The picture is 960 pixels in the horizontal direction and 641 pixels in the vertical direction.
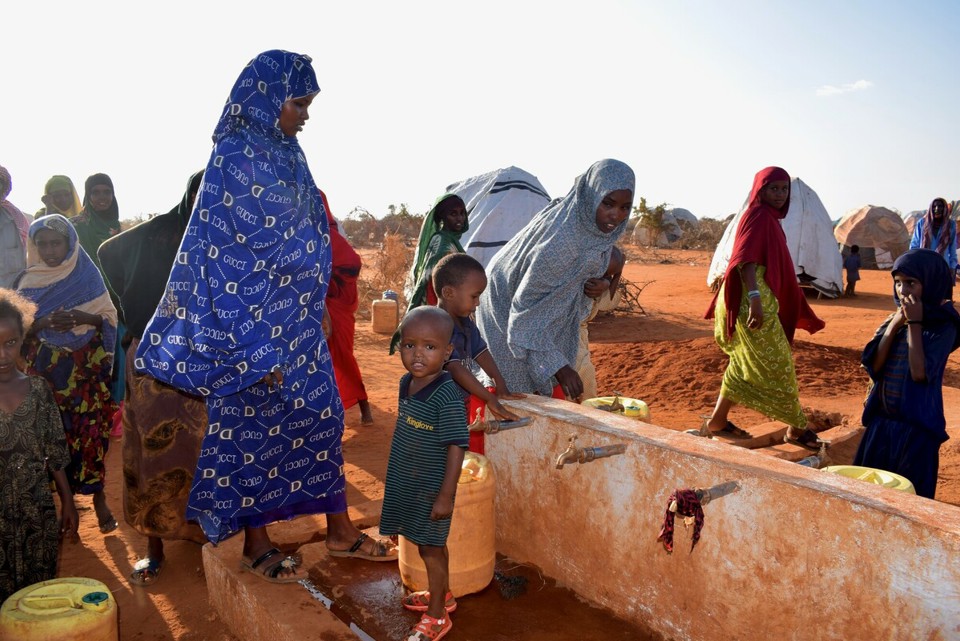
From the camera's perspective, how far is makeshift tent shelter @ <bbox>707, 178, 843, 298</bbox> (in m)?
13.1

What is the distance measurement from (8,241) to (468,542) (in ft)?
13.0

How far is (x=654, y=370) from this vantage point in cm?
767

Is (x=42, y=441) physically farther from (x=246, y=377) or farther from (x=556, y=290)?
(x=556, y=290)

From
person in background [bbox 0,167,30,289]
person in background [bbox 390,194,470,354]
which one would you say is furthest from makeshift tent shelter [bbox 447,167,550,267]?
person in background [bbox 0,167,30,289]

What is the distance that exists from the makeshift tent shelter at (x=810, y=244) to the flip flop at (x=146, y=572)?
11.3m

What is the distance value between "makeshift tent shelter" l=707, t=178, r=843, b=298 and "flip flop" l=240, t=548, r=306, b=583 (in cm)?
1143

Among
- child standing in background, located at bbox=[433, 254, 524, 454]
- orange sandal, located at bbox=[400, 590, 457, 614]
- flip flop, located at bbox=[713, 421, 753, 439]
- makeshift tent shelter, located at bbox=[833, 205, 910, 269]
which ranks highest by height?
makeshift tent shelter, located at bbox=[833, 205, 910, 269]

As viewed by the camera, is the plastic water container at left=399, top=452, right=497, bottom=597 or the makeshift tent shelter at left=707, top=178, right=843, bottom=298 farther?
the makeshift tent shelter at left=707, top=178, right=843, bottom=298

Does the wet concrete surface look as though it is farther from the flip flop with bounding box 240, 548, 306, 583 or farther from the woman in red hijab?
the woman in red hijab

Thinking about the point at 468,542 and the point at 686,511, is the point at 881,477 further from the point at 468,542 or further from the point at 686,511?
the point at 468,542

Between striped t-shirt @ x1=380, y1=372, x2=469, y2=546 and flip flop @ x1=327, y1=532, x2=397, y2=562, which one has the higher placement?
striped t-shirt @ x1=380, y1=372, x2=469, y2=546

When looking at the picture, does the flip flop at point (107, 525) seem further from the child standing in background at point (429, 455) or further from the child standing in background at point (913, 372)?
the child standing in background at point (913, 372)

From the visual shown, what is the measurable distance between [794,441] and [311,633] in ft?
12.5

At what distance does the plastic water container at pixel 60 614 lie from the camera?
2.23m
